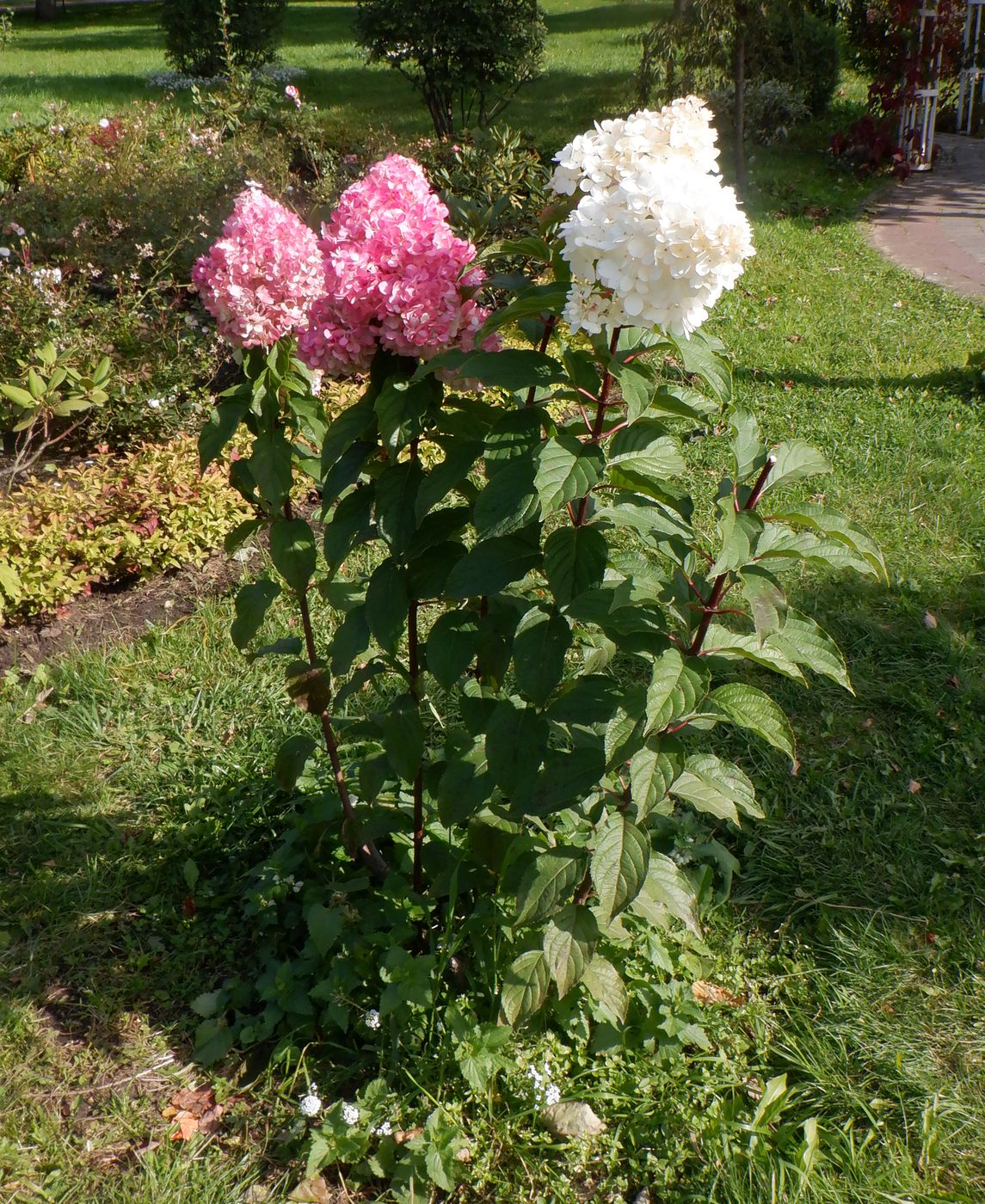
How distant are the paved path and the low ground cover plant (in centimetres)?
679

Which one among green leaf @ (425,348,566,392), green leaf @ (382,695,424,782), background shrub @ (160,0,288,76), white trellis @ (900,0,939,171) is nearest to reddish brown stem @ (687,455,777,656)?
green leaf @ (425,348,566,392)

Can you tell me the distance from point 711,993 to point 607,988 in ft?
1.62

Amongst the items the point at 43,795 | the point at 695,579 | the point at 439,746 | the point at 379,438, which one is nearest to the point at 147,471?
the point at 43,795

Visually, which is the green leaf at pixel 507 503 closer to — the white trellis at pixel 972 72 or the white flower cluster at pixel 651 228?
the white flower cluster at pixel 651 228

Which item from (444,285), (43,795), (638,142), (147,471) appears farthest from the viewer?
(147,471)

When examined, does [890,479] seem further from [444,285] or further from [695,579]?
[444,285]

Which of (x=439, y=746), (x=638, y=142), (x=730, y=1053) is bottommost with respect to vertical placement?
(x=730, y=1053)

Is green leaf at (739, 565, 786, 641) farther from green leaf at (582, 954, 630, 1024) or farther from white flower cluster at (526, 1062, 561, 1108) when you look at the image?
white flower cluster at (526, 1062, 561, 1108)

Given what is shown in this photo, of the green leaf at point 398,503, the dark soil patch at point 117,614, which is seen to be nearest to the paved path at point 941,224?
the dark soil patch at point 117,614

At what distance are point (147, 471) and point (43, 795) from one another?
5.40 feet

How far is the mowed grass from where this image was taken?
12734 mm

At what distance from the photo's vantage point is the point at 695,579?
181 centimetres

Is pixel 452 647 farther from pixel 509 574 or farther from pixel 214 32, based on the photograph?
pixel 214 32

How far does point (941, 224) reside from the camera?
30.5ft
